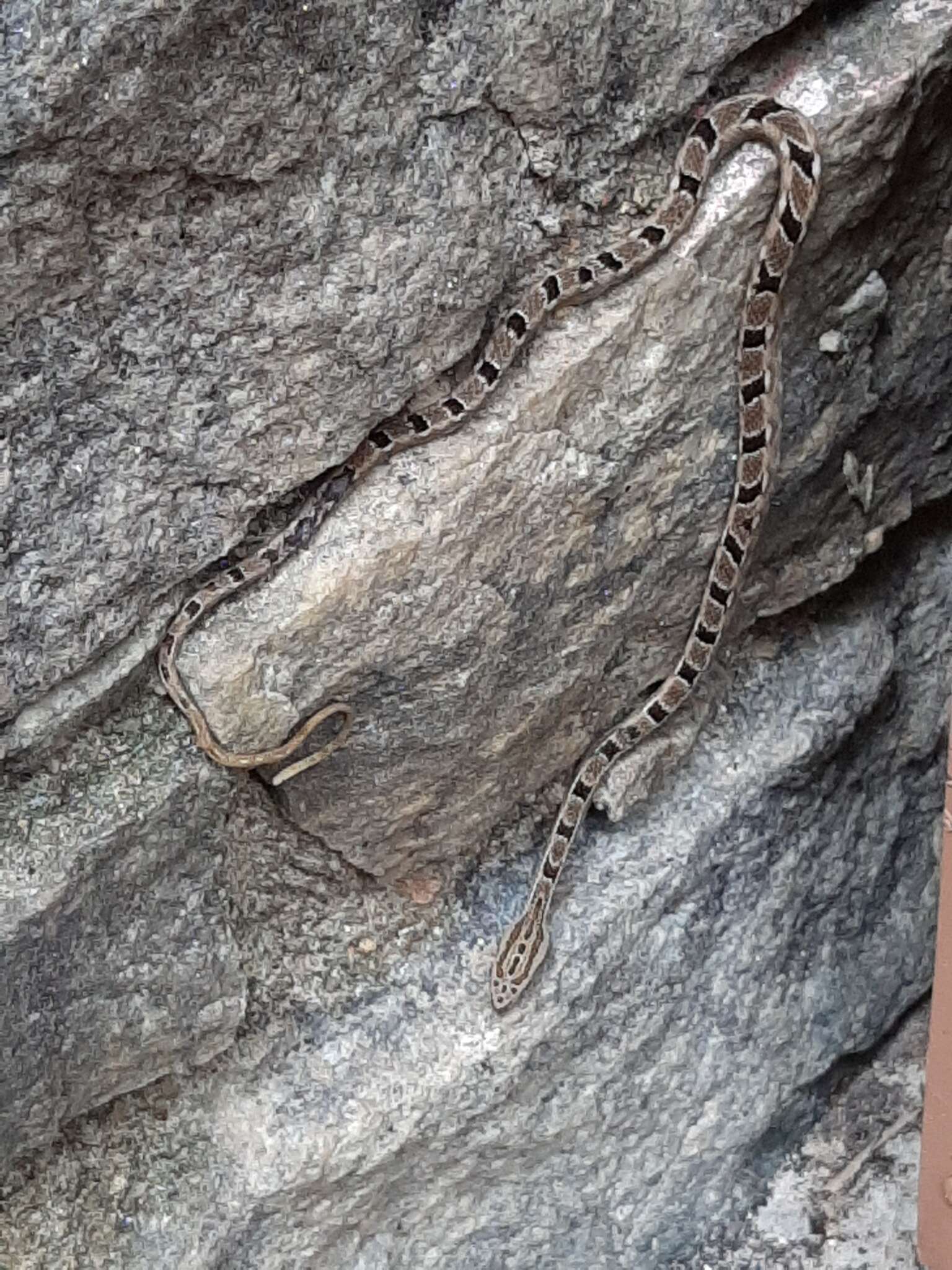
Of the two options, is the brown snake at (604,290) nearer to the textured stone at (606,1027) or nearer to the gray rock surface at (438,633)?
the gray rock surface at (438,633)

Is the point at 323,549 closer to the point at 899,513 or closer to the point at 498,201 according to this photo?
the point at 498,201

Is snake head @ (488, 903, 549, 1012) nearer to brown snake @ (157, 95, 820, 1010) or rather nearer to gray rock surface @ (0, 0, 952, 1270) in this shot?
gray rock surface @ (0, 0, 952, 1270)

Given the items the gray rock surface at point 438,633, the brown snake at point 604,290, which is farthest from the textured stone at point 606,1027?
the brown snake at point 604,290

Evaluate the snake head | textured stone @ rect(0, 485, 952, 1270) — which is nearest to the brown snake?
textured stone @ rect(0, 485, 952, 1270)

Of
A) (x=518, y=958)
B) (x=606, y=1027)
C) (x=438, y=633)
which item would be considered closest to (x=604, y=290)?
(x=438, y=633)

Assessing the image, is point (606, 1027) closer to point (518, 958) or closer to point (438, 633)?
point (518, 958)

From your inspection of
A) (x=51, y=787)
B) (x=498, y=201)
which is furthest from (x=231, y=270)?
(x=51, y=787)
